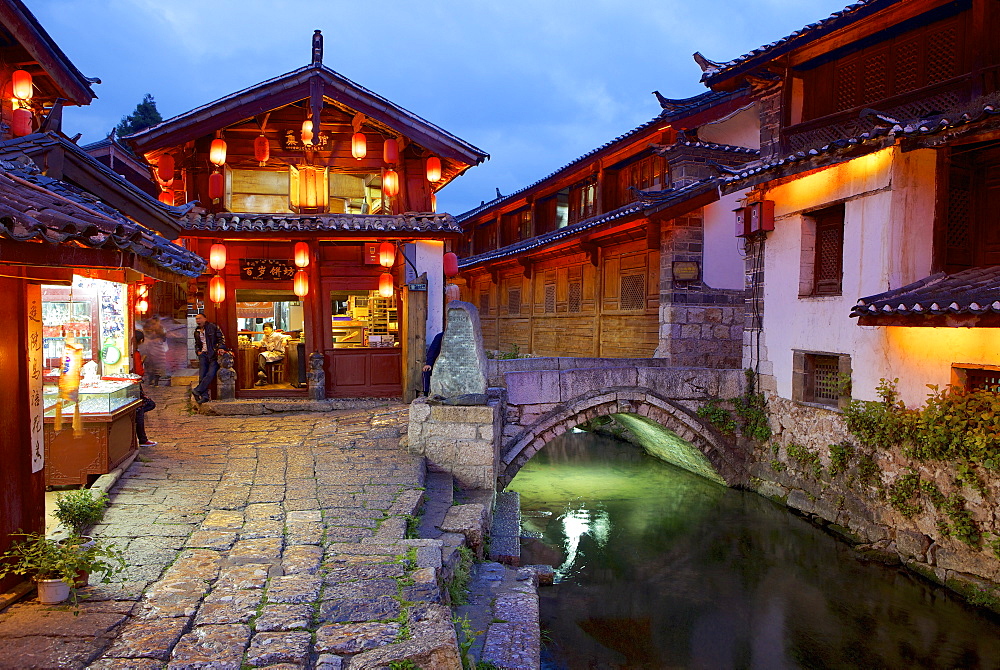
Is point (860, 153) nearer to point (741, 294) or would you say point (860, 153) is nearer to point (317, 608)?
point (741, 294)

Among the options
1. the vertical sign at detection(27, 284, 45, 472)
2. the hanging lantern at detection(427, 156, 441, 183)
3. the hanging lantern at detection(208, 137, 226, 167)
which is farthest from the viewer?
the hanging lantern at detection(427, 156, 441, 183)

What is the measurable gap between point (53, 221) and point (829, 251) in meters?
10.8

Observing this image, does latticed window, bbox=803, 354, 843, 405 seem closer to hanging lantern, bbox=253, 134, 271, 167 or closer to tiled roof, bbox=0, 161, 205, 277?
tiled roof, bbox=0, 161, 205, 277

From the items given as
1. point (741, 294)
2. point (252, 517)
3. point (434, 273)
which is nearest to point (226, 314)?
point (434, 273)

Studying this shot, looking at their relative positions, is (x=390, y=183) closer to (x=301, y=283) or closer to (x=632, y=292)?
(x=301, y=283)

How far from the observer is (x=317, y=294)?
12695mm

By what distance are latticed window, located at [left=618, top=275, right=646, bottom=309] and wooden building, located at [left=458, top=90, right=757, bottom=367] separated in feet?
0.08

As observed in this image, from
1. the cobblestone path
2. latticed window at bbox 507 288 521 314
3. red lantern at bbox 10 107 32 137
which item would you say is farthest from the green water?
red lantern at bbox 10 107 32 137

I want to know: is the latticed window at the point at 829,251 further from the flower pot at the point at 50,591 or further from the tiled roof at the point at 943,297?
the flower pot at the point at 50,591

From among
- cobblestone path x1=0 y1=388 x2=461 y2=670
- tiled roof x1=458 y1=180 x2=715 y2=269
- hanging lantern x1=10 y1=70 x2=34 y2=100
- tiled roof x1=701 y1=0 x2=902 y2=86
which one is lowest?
cobblestone path x1=0 y1=388 x2=461 y2=670

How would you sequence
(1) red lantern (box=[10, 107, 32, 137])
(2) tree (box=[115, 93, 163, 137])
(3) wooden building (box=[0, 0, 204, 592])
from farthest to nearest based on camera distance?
(2) tree (box=[115, 93, 163, 137]), (1) red lantern (box=[10, 107, 32, 137]), (3) wooden building (box=[0, 0, 204, 592])

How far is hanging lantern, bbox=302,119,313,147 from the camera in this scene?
1204 centimetres

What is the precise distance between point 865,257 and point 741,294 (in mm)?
5046

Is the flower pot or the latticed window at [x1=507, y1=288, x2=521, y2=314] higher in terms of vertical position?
the latticed window at [x1=507, y1=288, x2=521, y2=314]
